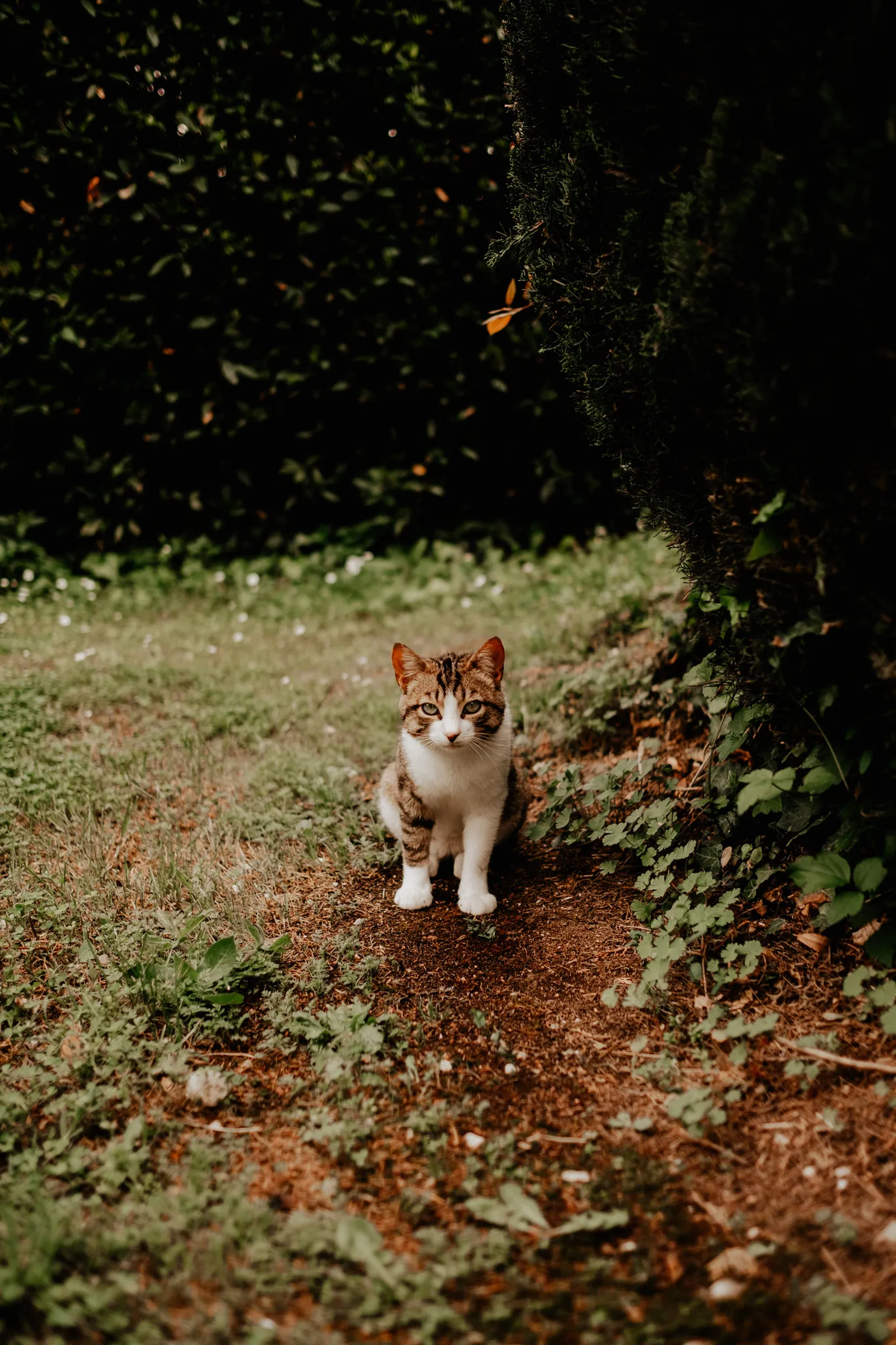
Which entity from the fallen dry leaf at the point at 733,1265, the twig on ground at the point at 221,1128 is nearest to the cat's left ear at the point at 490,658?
the twig on ground at the point at 221,1128

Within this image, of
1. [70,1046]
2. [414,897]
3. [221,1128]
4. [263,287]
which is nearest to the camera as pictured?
[221,1128]

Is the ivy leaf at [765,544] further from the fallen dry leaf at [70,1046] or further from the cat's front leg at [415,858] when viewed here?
the fallen dry leaf at [70,1046]

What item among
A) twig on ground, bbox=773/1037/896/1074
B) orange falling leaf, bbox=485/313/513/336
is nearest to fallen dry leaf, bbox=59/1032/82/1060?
twig on ground, bbox=773/1037/896/1074

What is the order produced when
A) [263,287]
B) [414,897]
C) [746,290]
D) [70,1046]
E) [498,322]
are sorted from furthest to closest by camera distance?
1. [263,287]
2. [498,322]
3. [414,897]
4. [70,1046]
5. [746,290]

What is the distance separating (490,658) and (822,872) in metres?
1.33

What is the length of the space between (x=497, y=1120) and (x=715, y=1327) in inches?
28.2

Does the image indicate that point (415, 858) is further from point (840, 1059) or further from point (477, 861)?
point (840, 1059)

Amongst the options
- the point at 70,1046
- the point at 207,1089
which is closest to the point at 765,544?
the point at 207,1089

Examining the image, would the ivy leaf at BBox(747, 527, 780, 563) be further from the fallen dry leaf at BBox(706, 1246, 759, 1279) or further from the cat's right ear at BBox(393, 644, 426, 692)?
the fallen dry leaf at BBox(706, 1246, 759, 1279)

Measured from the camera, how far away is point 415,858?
3.24 m

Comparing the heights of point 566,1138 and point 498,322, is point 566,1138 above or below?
below

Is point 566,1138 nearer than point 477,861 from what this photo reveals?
Yes

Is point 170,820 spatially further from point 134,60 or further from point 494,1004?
point 134,60

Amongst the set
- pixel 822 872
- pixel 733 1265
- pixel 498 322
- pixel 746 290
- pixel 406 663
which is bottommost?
pixel 733 1265
